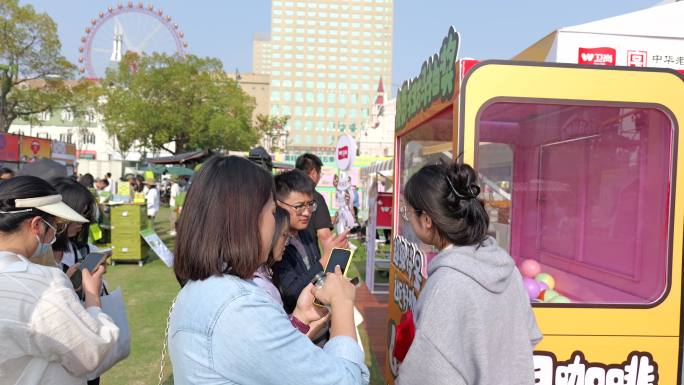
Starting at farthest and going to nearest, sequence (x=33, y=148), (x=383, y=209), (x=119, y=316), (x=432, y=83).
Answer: (x=33, y=148) → (x=383, y=209) → (x=432, y=83) → (x=119, y=316)

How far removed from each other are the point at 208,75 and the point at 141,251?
2331 cm

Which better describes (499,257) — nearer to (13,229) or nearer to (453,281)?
(453,281)

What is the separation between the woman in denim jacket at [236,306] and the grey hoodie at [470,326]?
15.2 inches

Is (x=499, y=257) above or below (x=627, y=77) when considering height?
below

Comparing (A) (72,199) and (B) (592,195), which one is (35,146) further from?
(B) (592,195)

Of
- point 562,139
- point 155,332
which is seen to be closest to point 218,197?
point 562,139

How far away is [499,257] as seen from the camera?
163 centimetres

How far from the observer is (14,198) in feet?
5.59

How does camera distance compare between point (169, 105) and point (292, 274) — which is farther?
point (169, 105)

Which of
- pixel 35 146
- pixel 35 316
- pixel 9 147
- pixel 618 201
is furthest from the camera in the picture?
pixel 35 146

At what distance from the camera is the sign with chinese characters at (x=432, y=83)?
253cm

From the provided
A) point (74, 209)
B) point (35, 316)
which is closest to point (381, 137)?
point (74, 209)

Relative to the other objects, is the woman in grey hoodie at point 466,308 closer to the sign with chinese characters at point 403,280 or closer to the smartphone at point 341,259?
the smartphone at point 341,259

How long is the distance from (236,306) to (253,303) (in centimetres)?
3
